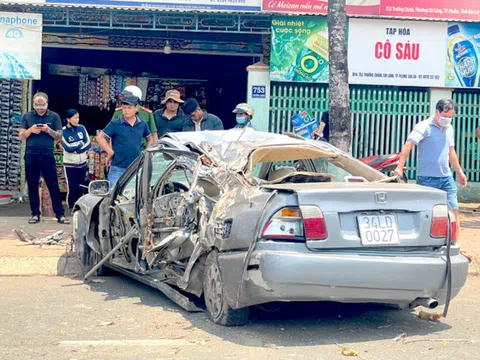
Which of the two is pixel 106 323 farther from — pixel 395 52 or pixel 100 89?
pixel 100 89

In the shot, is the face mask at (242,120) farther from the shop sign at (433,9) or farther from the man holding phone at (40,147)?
the shop sign at (433,9)

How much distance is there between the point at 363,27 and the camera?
1323cm

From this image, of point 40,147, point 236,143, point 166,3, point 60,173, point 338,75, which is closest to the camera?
point 236,143

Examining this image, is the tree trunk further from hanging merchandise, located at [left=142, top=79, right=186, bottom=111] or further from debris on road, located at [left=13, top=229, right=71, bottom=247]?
hanging merchandise, located at [left=142, top=79, right=186, bottom=111]

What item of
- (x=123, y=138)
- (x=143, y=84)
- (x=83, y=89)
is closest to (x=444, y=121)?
(x=123, y=138)

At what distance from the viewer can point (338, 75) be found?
1056cm

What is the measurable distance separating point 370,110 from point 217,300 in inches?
317

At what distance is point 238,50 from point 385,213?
31.3ft

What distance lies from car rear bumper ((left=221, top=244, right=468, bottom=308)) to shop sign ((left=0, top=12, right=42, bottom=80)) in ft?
26.5

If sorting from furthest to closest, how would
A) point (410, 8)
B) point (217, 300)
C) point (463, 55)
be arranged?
1. point (463, 55)
2. point (410, 8)
3. point (217, 300)

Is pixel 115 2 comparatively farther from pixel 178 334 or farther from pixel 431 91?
pixel 178 334

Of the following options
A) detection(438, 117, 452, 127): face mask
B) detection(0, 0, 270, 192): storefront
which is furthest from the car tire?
detection(0, 0, 270, 192): storefront

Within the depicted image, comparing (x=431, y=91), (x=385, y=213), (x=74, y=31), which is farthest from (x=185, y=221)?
(x=74, y=31)

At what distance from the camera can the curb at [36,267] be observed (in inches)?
336
